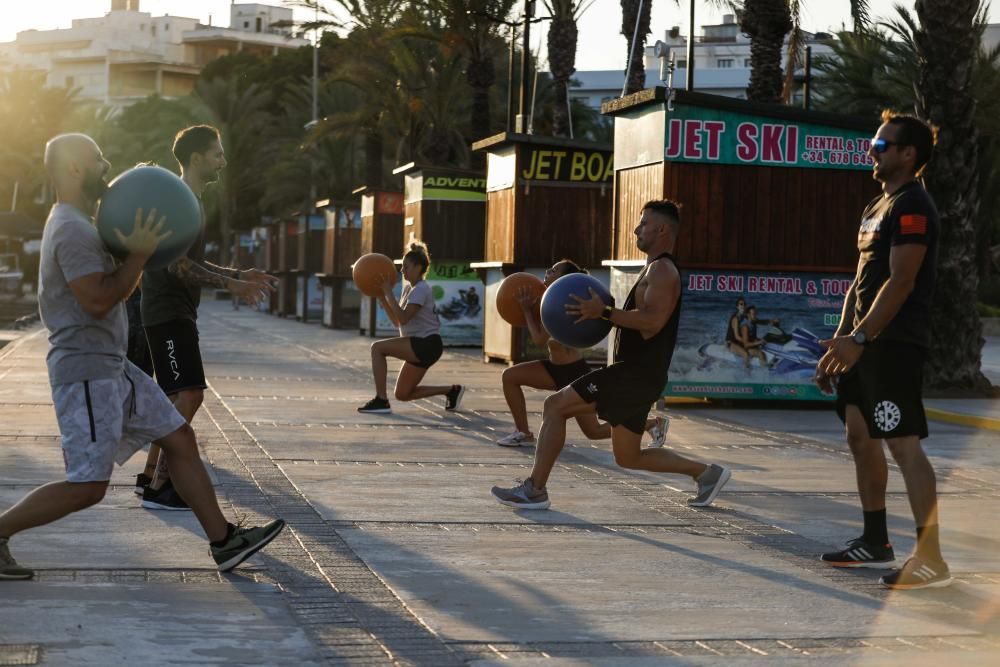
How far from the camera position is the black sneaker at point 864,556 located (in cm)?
706

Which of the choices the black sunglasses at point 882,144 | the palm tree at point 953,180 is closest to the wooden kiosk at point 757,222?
the palm tree at point 953,180

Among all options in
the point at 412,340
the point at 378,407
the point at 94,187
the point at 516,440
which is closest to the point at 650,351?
the point at 94,187

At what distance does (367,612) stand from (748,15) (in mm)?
19436

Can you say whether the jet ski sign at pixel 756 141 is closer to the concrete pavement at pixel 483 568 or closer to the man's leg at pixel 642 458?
the concrete pavement at pixel 483 568

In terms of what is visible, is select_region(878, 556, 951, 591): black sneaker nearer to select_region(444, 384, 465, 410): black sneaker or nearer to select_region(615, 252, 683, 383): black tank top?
select_region(615, 252, 683, 383): black tank top

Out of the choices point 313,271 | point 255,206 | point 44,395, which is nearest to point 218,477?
point 44,395

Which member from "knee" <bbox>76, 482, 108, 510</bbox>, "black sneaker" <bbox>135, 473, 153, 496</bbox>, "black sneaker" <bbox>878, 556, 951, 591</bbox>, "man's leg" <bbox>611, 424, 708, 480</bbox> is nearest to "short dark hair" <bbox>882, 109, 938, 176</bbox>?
"black sneaker" <bbox>878, 556, 951, 591</bbox>

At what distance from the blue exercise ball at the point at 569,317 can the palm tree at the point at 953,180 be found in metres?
10.0

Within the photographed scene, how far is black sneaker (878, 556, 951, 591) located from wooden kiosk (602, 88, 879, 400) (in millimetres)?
9124

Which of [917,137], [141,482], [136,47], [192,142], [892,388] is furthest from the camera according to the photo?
[136,47]

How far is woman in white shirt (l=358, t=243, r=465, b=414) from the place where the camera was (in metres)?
14.2

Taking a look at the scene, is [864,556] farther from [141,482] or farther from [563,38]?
[563,38]

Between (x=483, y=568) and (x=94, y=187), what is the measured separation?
7.53 feet

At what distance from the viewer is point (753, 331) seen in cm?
1608
